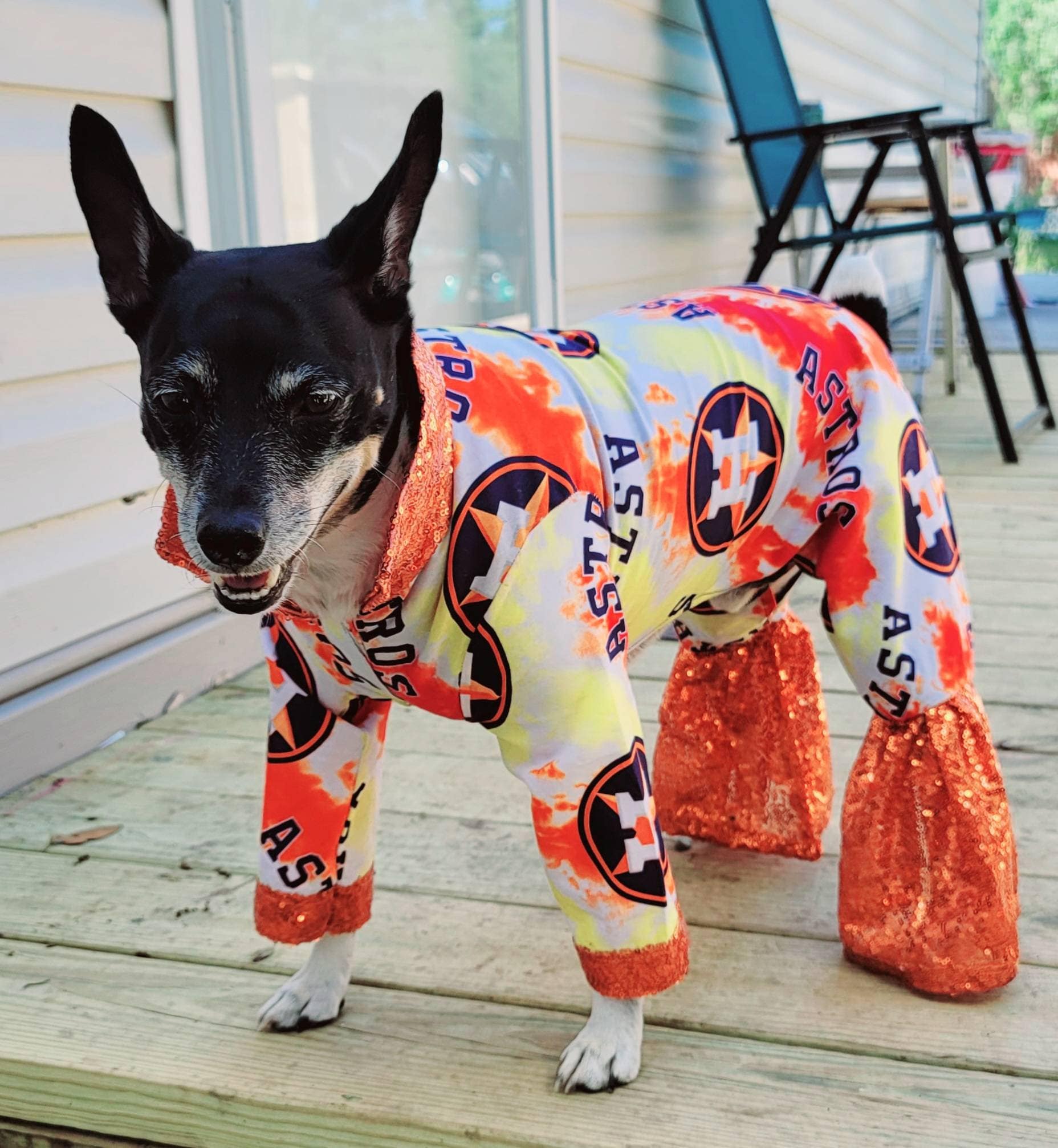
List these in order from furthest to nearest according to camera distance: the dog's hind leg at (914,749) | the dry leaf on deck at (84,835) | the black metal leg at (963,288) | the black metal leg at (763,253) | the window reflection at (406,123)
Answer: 1. the black metal leg at (763,253)
2. the black metal leg at (963,288)
3. the window reflection at (406,123)
4. the dry leaf on deck at (84,835)
5. the dog's hind leg at (914,749)

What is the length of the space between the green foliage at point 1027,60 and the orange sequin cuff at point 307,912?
2141 centimetres

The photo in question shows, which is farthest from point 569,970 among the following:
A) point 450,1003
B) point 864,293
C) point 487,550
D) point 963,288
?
point 963,288

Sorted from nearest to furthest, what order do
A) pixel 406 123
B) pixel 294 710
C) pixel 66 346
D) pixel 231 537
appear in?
pixel 231 537
pixel 294 710
pixel 66 346
pixel 406 123

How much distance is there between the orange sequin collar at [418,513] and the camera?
135cm

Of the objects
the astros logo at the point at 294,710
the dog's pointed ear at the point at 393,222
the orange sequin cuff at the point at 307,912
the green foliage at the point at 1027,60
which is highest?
the green foliage at the point at 1027,60

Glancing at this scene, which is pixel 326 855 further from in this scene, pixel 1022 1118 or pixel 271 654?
pixel 1022 1118

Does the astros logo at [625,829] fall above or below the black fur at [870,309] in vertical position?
below

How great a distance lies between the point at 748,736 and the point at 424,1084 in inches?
32.9

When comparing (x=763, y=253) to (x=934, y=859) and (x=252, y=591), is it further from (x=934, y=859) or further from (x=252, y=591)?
(x=252, y=591)

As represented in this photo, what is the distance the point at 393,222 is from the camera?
54.1 inches

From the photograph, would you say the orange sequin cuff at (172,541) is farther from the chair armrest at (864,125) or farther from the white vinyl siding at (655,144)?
the chair armrest at (864,125)

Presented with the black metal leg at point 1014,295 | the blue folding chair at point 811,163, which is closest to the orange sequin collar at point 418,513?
the blue folding chair at point 811,163

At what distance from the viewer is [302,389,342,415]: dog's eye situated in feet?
4.27

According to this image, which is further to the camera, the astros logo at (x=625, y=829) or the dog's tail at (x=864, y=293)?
the dog's tail at (x=864, y=293)
